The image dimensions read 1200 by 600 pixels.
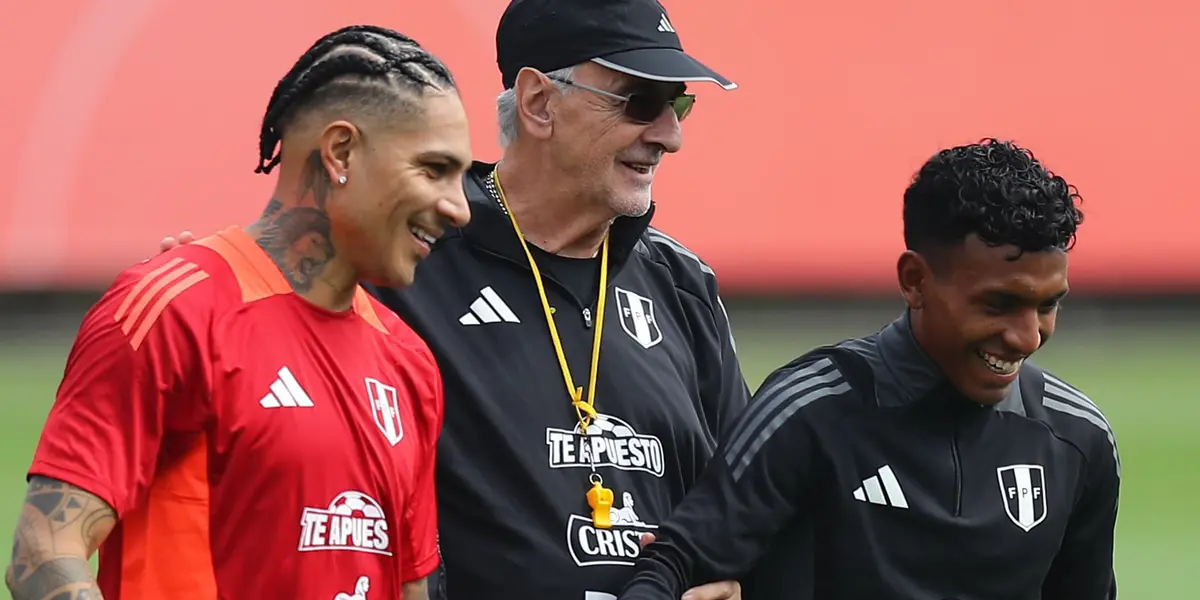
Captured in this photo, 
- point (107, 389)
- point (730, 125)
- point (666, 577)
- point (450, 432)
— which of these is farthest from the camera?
point (730, 125)

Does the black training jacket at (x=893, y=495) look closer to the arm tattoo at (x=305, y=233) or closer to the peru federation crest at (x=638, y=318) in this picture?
the peru federation crest at (x=638, y=318)

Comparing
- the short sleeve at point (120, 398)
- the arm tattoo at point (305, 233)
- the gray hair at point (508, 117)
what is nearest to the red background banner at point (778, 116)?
the gray hair at point (508, 117)

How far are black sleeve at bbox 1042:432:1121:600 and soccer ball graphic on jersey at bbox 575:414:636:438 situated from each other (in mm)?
894

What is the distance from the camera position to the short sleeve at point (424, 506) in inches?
129

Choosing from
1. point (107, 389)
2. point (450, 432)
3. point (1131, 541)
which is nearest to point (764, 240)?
point (1131, 541)

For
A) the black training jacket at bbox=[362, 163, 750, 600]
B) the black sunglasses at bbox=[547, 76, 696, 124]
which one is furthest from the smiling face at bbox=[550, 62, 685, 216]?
the black training jacket at bbox=[362, 163, 750, 600]

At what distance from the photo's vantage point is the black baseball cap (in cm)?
389

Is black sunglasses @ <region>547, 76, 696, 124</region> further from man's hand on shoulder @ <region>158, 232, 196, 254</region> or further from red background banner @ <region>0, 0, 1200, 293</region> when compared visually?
red background banner @ <region>0, 0, 1200, 293</region>

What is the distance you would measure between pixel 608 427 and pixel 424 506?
569 millimetres

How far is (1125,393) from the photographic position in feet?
38.7

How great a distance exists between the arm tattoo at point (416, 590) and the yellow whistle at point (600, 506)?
16.9 inches

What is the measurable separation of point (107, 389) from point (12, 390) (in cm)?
907

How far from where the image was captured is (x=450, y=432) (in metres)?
3.67

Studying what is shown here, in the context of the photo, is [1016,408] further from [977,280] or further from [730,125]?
[730,125]
